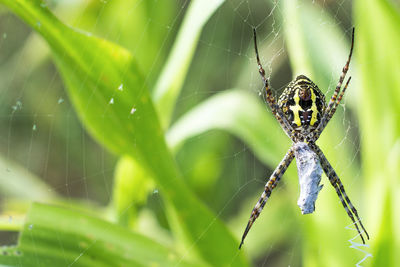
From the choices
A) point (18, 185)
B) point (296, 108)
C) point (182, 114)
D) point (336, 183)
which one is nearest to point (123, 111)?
point (296, 108)

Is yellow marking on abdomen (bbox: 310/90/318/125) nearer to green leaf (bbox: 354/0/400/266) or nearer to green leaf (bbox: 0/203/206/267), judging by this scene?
green leaf (bbox: 354/0/400/266)

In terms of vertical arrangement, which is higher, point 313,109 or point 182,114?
point 182,114

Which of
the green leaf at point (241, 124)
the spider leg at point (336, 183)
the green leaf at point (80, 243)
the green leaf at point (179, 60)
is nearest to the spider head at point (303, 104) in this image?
the spider leg at point (336, 183)

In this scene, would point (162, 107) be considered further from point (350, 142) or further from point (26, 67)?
point (26, 67)

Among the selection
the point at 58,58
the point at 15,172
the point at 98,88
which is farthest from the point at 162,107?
the point at 15,172

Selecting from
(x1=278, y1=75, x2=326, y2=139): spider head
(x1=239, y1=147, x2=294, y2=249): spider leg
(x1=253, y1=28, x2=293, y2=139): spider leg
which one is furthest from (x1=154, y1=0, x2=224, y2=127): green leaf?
(x1=239, y1=147, x2=294, y2=249): spider leg

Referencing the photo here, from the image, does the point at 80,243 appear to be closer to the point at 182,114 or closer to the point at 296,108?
the point at 296,108

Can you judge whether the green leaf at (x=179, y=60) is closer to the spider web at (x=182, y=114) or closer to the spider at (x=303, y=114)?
the spider at (x=303, y=114)
